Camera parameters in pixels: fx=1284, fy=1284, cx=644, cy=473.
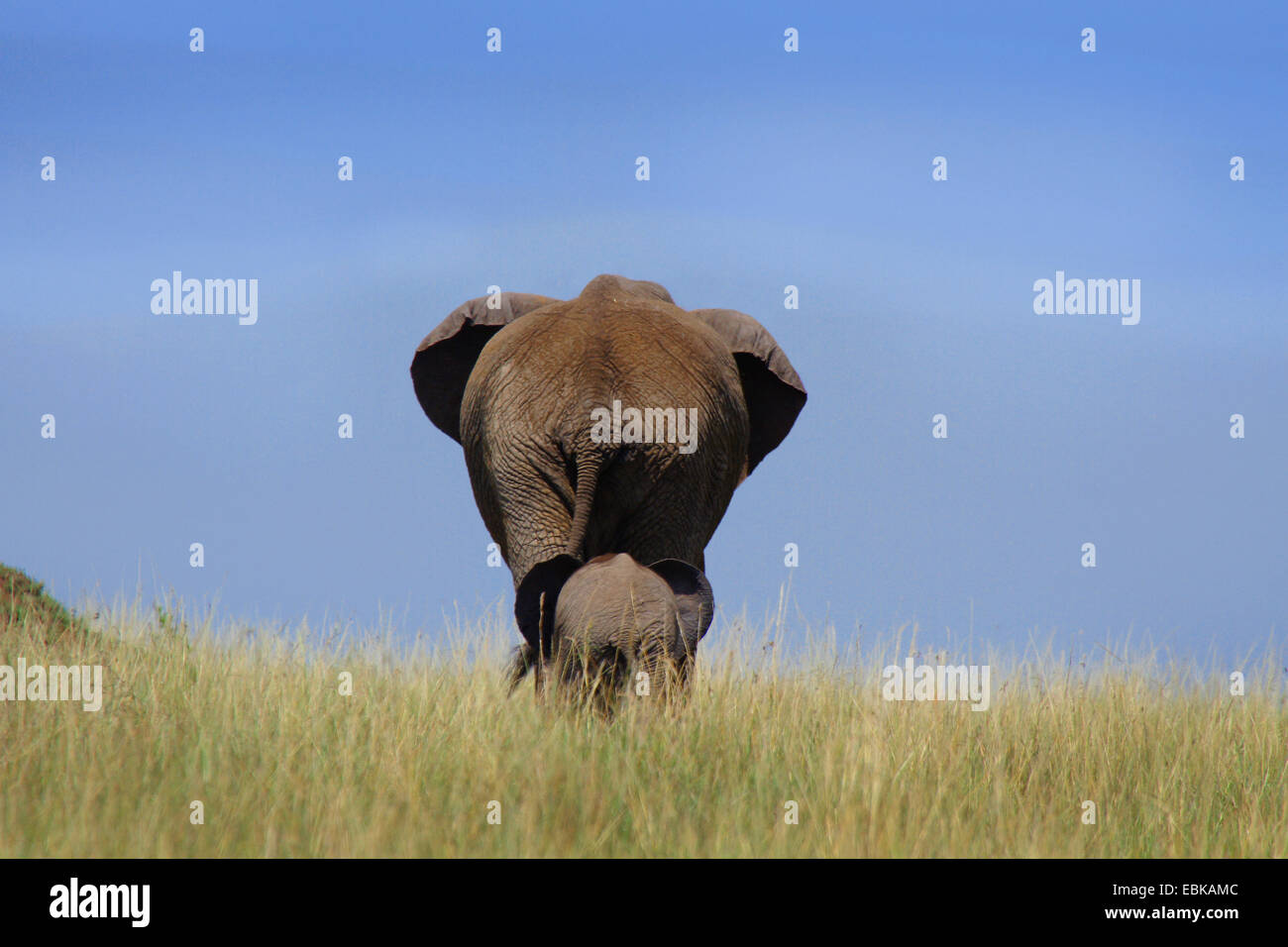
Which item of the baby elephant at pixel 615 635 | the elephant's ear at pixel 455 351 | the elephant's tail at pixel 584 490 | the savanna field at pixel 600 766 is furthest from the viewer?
the elephant's ear at pixel 455 351

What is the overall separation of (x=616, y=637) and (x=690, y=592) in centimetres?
76

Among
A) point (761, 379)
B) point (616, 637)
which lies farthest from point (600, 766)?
point (761, 379)

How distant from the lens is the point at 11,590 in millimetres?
12422

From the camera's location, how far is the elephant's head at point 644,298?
9.03m

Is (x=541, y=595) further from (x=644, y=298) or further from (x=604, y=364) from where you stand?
(x=644, y=298)

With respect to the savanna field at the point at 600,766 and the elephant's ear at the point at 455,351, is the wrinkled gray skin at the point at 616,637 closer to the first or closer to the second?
the savanna field at the point at 600,766

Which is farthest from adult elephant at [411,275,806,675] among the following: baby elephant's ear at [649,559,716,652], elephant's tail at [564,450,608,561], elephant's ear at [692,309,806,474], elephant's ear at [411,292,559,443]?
elephant's ear at [411,292,559,443]

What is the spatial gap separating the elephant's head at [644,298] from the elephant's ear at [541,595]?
6.43 feet

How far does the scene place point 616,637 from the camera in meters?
6.92

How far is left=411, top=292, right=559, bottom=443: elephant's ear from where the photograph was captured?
9148 millimetres

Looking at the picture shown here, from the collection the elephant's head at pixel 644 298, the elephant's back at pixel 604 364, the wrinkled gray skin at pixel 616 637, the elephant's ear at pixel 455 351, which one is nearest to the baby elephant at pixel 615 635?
the wrinkled gray skin at pixel 616 637

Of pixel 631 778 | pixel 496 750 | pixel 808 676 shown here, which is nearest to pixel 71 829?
pixel 496 750
